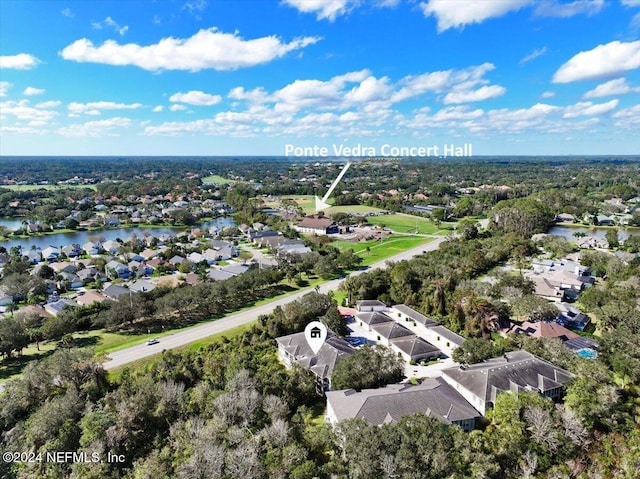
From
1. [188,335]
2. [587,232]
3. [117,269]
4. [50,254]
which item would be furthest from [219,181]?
[188,335]

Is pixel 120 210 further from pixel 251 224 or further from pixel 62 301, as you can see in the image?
pixel 62 301

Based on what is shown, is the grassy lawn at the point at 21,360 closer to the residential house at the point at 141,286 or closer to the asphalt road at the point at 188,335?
the asphalt road at the point at 188,335

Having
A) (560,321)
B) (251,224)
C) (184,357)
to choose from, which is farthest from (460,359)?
(251,224)

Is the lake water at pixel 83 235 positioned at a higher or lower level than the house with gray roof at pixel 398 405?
lower

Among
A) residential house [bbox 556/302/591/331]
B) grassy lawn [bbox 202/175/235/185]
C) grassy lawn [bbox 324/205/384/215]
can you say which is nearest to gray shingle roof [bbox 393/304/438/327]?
residential house [bbox 556/302/591/331]

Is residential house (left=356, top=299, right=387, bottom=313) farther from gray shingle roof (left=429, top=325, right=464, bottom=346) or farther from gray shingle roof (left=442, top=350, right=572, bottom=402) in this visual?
gray shingle roof (left=442, top=350, right=572, bottom=402)

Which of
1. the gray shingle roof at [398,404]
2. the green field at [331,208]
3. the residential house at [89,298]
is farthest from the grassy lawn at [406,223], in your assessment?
the gray shingle roof at [398,404]
